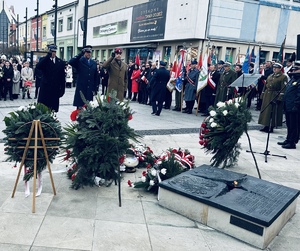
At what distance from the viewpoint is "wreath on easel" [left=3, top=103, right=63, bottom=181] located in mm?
4203

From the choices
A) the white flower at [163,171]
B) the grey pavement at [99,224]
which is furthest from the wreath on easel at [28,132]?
the white flower at [163,171]

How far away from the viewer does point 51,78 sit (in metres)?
7.16

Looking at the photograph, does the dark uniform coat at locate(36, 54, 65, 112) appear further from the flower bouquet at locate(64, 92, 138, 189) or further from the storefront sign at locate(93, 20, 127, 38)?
the storefront sign at locate(93, 20, 127, 38)

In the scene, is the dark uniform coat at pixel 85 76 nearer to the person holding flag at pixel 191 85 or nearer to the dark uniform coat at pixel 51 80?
the dark uniform coat at pixel 51 80

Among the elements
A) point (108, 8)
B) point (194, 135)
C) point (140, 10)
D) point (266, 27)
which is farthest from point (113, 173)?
point (108, 8)

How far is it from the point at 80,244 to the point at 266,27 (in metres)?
23.0

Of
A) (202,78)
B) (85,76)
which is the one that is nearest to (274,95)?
(202,78)

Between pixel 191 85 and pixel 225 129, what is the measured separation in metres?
7.63

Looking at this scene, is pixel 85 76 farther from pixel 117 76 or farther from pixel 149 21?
pixel 149 21

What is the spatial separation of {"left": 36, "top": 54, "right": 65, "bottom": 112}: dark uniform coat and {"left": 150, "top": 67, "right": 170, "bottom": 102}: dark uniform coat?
5.20m

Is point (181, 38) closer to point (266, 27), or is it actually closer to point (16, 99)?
point (266, 27)

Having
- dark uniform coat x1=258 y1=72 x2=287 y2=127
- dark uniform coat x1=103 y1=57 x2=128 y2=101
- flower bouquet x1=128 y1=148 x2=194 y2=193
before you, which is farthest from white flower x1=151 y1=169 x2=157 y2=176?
dark uniform coat x1=258 y1=72 x2=287 y2=127

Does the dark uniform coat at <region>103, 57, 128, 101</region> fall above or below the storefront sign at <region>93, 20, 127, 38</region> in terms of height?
below

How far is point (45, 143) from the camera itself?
4289 millimetres
